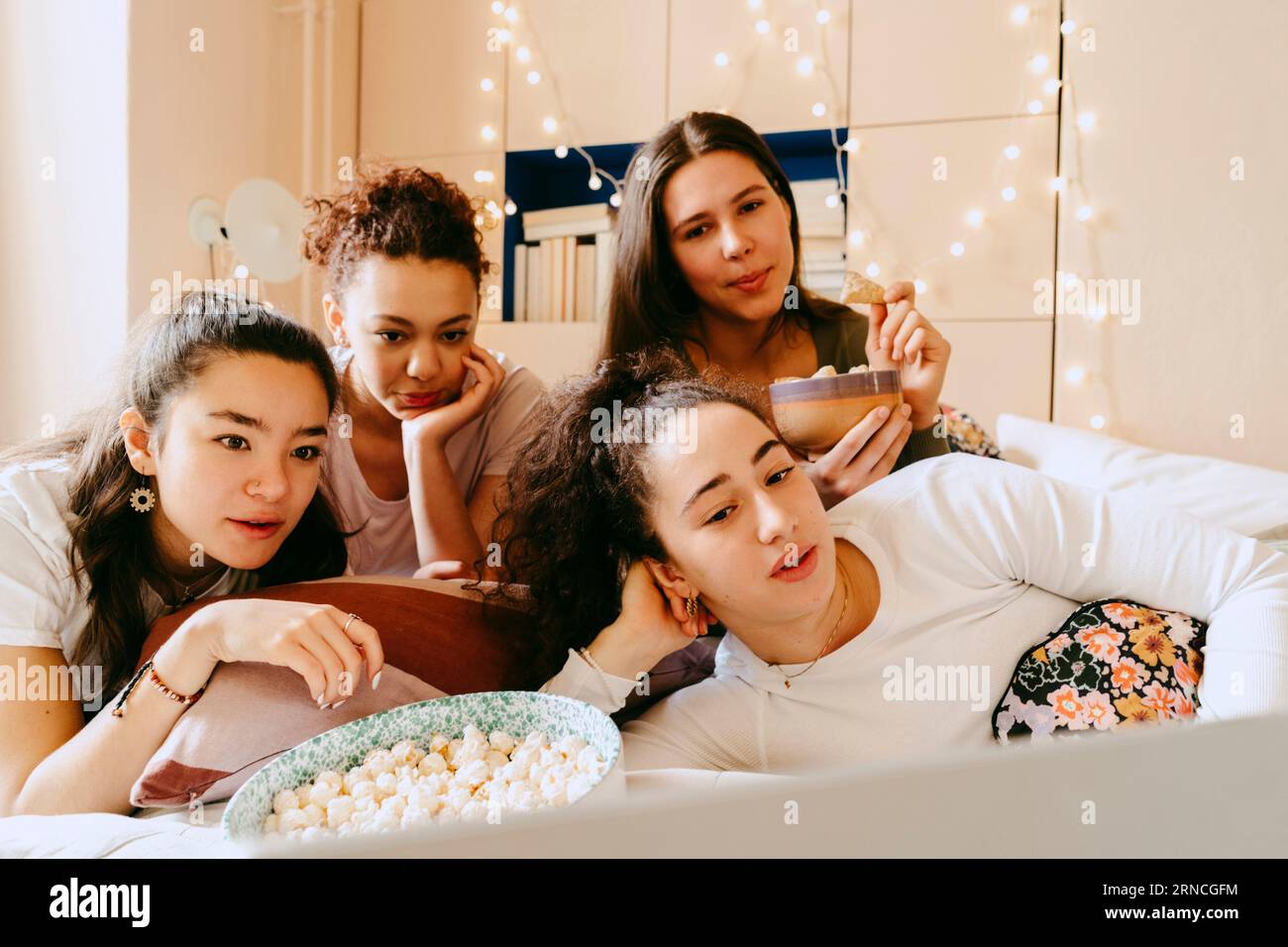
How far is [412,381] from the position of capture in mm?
1597

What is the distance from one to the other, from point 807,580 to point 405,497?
0.93 m

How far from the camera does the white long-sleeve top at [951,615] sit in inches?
46.1

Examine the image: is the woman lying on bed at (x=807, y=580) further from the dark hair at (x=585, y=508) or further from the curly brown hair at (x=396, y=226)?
the curly brown hair at (x=396, y=226)

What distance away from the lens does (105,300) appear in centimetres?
258

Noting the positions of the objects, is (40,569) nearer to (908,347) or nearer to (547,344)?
(908,347)

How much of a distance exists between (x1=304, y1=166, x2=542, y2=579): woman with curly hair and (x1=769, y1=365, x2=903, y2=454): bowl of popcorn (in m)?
0.53

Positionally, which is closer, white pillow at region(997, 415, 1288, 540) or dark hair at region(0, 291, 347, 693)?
dark hair at region(0, 291, 347, 693)

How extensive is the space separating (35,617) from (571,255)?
2.15 metres

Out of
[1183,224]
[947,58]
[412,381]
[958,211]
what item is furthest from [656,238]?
[1183,224]

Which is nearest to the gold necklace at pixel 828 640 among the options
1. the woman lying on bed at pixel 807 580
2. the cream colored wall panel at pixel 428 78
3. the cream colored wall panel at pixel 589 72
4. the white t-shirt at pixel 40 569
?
the woman lying on bed at pixel 807 580

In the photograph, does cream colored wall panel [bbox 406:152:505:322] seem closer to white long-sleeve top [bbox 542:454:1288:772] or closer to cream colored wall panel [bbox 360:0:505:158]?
cream colored wall panel [bbox 360:0:505:158]

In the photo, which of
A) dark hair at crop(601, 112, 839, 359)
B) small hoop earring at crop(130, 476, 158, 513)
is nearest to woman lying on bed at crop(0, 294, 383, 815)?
small hoop earring at crop(130, 476, 158, 513)

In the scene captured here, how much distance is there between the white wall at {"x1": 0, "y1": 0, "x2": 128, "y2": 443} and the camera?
2559 mm

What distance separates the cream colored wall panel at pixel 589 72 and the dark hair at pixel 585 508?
1785 mm
